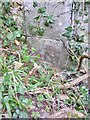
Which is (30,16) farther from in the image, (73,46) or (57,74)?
(57,74)

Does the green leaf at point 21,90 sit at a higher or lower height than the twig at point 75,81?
higher

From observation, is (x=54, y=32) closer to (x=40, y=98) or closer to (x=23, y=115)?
(x=40, y=98)

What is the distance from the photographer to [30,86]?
1712 mm

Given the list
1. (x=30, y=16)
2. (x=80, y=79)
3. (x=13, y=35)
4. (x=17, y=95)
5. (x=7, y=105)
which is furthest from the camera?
(x=30, y=16)

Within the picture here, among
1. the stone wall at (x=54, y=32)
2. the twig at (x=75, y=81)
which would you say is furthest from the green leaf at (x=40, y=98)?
the stone wall at (x=54, y=32)

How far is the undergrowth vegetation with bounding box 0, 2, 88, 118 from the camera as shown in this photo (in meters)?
1.54

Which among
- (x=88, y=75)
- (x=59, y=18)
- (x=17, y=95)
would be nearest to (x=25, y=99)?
(x=17, y=95)

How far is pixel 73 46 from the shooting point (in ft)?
7.38

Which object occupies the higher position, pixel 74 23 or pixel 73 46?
pixel 74 23

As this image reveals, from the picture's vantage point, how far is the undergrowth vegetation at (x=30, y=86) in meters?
1.54

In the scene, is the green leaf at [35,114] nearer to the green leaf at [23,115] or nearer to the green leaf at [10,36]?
the green leaf at [23,115]

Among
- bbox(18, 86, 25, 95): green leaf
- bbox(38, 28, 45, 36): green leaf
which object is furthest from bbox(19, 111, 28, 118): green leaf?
bbox(38, 28, 45, 36): green leaf

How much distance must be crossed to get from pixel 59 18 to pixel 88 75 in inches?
21.6

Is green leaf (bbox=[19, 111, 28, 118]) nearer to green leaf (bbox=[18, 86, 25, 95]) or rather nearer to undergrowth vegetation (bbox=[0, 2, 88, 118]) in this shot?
undergrowth vegetation (bbox=[0, 2, 88, 118])
